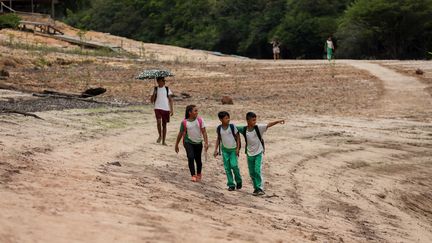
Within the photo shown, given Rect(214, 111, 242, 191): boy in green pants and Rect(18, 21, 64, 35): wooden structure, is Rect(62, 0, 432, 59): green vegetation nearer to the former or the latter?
Rect(18, 21, 64, 35): wooden structure

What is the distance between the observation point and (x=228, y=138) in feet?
37.4

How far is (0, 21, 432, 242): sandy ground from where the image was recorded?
8.11m

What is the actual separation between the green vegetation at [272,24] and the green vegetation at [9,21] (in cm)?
1259

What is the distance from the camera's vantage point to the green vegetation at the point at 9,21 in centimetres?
4872

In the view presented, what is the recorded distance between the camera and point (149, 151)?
15.0 meters

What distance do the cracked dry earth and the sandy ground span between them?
25 millimetres

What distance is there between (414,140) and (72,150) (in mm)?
8879

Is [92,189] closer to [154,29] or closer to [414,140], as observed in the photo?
[414,140]

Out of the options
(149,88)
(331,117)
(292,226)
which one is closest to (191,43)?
(149,88)

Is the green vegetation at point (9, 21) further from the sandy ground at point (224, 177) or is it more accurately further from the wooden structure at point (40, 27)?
the sandy ground at point (224, 177)

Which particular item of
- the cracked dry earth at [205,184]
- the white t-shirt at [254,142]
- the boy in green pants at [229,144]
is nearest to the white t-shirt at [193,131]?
the boy in green pants at [229,144]

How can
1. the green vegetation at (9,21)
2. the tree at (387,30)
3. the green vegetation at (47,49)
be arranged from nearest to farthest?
the green vegetation at (47,49)
the green vegetation at (9,21)
the tree at (387,30)

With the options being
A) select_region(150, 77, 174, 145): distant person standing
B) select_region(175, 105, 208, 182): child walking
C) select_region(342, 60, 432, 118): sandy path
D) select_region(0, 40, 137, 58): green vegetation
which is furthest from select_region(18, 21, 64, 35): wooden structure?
select_region(175, 105, 208, 182): child walking

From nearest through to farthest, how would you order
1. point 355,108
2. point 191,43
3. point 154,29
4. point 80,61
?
1. point 355,108
2. point 80,61
3. point 191,43
4. point 154,29
